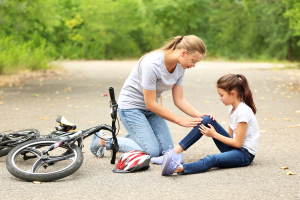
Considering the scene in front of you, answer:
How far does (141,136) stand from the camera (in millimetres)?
3928

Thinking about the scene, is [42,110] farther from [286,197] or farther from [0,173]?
[286,197]

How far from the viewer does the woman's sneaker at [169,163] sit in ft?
10.7

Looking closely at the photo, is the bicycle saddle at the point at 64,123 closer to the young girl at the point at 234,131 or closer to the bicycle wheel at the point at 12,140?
the bicycle wheel at the point at 12,140

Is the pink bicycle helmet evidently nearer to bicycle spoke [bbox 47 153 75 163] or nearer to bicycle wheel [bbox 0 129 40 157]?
bicycle spoke [bbox 47 153 75 163]

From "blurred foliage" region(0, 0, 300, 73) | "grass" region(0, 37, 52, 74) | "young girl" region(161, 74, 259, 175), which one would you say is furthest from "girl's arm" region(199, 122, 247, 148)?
"blurred foliage" region(0, 0, 300, 73)

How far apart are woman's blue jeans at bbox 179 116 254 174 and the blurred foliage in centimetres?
2775

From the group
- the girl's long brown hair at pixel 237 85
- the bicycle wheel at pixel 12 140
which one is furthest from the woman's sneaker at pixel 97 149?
the girl's long brown hair at pixel 237 85

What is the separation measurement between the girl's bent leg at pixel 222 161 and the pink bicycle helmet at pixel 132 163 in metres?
0.42

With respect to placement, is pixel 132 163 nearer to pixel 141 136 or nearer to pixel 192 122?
pixel 141 136

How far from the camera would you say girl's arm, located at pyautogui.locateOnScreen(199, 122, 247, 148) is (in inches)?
137

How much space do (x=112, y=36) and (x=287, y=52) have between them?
630 inches

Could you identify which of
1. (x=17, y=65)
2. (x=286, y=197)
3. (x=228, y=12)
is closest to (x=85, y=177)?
(x=286, y=197)

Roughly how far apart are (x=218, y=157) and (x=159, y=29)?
35.3 meters

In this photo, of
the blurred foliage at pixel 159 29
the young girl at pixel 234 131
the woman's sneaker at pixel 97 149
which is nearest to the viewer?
the young girl at pixel 234 131
